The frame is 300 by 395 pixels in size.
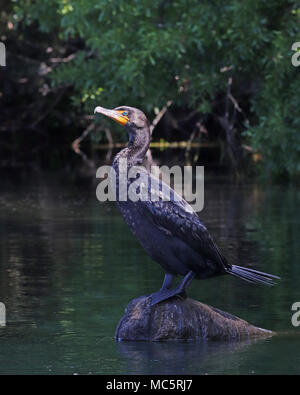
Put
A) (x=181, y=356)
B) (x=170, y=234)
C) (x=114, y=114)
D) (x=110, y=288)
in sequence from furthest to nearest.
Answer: (x=110, y=288) < (x=114, y=114) < (x=170, y=234) < (x=181, y=356)

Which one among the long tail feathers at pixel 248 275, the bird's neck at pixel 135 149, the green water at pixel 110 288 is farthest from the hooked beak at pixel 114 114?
the green water at pixel 110 288

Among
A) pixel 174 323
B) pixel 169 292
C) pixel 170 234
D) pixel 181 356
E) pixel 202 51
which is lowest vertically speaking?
pixel 181 356

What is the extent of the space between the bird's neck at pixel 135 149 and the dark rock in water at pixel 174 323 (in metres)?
1.12

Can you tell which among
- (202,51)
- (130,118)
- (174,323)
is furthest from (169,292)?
(202,51)

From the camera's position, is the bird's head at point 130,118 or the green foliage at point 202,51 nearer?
the bird's head at point 130,118

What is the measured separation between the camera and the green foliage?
2284 cm

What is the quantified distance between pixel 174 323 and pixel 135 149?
146 cm

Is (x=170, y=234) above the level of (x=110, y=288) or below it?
above

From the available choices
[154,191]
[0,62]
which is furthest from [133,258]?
[0,62]

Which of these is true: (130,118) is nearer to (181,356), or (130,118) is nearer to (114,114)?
(114,114)

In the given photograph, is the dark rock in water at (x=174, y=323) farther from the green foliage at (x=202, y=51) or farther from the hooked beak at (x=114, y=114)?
the green foliage at (x=202, y=51)

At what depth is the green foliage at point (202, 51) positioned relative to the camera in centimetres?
2284

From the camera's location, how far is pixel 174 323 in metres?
9.49

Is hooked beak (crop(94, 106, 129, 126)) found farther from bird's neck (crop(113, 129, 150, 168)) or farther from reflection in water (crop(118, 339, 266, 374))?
reflection in water (crop(118, 339, 266, 374))
